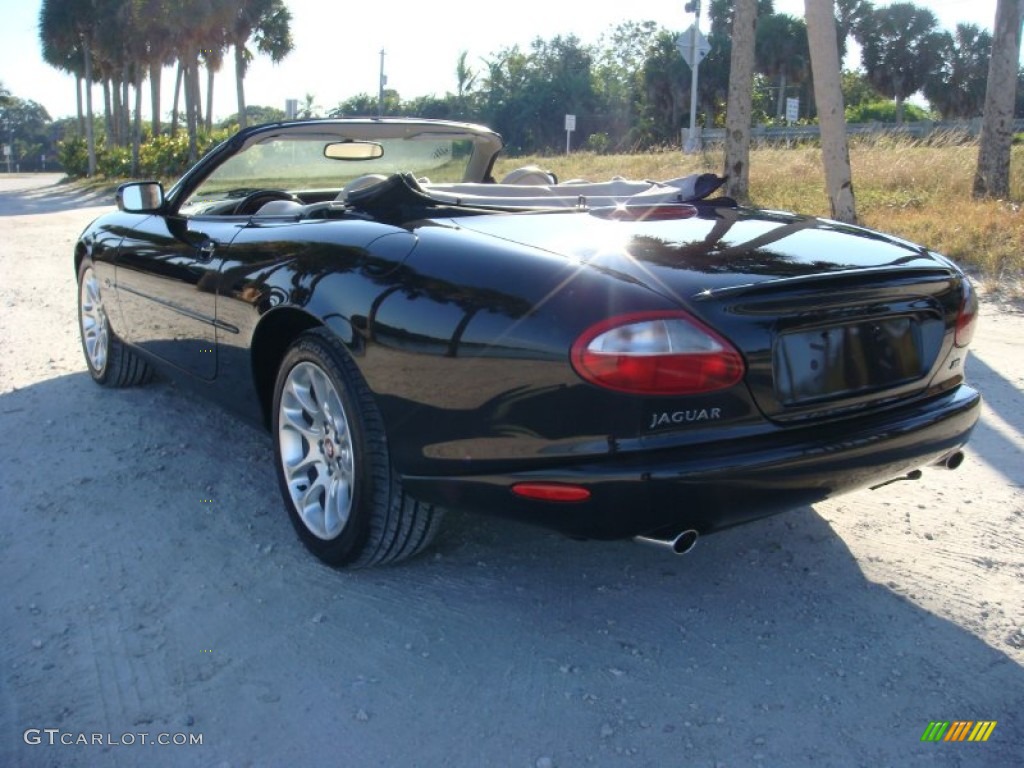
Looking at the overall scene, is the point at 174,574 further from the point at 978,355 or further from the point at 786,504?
the point at 978,355

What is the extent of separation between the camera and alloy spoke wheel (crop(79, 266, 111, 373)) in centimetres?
512

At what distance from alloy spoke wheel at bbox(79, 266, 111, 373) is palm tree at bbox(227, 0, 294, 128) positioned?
3076 cm

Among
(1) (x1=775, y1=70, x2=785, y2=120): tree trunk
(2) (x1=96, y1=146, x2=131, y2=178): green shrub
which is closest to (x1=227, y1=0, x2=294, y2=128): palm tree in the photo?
(2) (x1=96, y1=146, x2=131, y2=178): green shrub

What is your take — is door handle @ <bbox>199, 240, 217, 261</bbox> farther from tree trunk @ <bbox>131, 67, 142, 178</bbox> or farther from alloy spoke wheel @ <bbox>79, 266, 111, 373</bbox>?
tree trunk @ <bbox>131, 67, 142, 178</bbox>

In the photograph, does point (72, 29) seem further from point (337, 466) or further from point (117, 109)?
point (337, 466)

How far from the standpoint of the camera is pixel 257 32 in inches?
1373

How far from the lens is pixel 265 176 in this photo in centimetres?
425

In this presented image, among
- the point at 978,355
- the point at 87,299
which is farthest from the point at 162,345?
the point at 978,355

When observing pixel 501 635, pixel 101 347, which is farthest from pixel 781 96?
pixel 501 635

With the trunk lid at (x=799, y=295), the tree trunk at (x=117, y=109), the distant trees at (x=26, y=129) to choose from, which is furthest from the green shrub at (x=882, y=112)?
the distant trees at (x=26, y=129)

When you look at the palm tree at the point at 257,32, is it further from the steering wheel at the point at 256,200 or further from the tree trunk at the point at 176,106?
the steering wheel at the point at 256,200

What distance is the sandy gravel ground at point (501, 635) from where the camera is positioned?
2.29m

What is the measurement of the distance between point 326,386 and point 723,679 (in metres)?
1.46

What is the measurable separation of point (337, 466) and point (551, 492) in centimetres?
94
